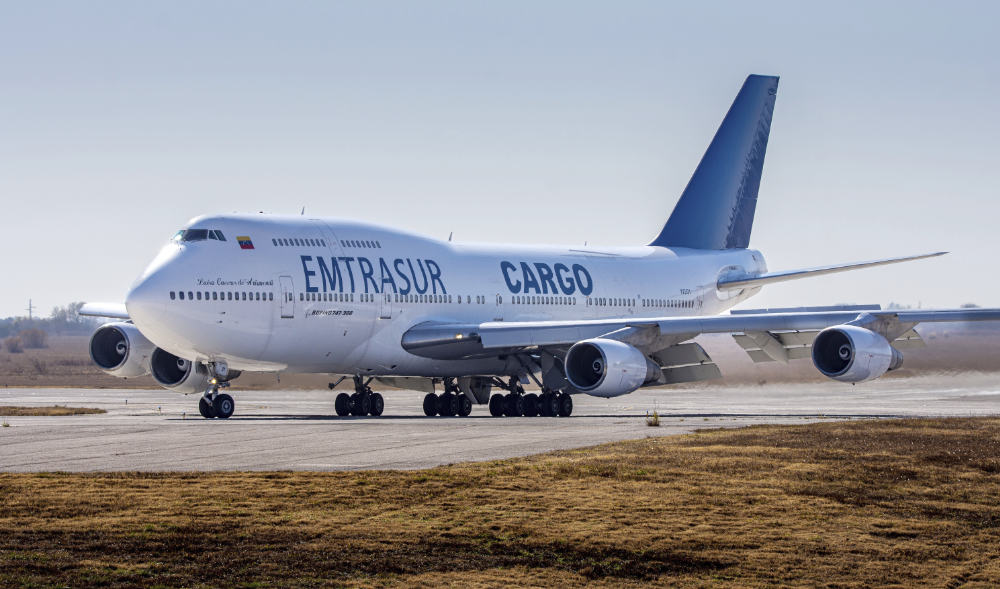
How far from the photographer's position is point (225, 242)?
99.7ft

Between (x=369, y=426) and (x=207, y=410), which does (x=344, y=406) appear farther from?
(x=369, y=426)

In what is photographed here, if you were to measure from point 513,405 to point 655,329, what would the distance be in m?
4.37

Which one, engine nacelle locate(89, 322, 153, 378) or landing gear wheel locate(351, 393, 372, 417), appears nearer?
engine nacelle locate(89, 322, 153, 378)

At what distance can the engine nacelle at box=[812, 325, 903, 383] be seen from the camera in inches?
1176

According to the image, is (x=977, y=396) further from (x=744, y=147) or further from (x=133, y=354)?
(x=133, y=354)

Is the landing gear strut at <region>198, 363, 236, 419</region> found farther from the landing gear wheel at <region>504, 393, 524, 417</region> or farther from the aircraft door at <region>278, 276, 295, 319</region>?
the landing gear wheel at <region>504, 393, 524, 417</region>

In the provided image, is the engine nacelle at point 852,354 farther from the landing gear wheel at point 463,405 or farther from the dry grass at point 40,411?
the dry grass at point 40,411

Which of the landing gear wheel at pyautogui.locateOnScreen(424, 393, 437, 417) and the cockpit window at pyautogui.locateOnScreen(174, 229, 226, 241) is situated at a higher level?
the cockpit window at pyautogui.locateOnScreen(174, 229, 226, 241)

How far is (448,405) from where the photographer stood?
116 ft

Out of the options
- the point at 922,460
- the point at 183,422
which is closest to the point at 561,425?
the point at 183,422

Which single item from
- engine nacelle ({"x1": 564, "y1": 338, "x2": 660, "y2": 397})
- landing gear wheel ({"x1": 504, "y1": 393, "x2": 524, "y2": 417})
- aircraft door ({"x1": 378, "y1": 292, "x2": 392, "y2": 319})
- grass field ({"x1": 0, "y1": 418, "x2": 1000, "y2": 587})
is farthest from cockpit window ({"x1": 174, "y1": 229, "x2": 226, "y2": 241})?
grass field ({"x1": 0, "y1": 418, "x2": 1000, "y2": 587})

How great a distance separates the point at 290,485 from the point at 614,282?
1027 inches

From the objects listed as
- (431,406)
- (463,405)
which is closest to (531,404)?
(463,405)

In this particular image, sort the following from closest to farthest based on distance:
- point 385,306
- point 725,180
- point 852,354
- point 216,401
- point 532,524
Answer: point 532,524
point 852,354
point 216,401
point 385,306
point 725,180
